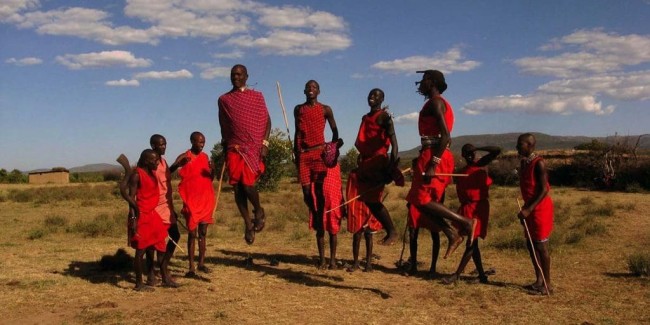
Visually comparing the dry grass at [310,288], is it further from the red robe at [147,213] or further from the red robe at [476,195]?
the red robe at [476,195]

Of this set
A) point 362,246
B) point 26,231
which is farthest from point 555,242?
point 26,231

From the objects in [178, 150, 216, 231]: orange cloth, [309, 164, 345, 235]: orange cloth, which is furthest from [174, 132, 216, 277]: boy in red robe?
[309, 164, 345, 235]: orange cloth

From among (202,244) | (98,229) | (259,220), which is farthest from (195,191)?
(98,229)

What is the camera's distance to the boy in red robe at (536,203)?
6656 millimetres

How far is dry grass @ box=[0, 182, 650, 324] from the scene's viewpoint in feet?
19.6

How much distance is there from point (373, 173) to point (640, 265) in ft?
12.3

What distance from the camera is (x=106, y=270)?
8586mm

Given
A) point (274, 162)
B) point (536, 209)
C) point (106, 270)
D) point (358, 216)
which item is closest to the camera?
point (536, 209)

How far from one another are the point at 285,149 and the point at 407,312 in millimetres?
25433

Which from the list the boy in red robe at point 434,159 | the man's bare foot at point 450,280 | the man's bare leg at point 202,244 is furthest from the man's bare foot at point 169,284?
the man's bare foot at point 450,280

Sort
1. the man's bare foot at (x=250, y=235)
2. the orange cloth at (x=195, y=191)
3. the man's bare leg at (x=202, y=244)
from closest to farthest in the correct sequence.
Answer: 1. the man's bare foot at (x=250, y=235)
2. the orange cloth at (x=195, y=191)
3. the man's bare leg at (x=202, y=244)

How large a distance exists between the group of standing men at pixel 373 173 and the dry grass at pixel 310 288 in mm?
531

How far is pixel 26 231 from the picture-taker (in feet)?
46.9

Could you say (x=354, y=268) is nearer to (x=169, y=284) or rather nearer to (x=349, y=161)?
(x=169, y=284)
